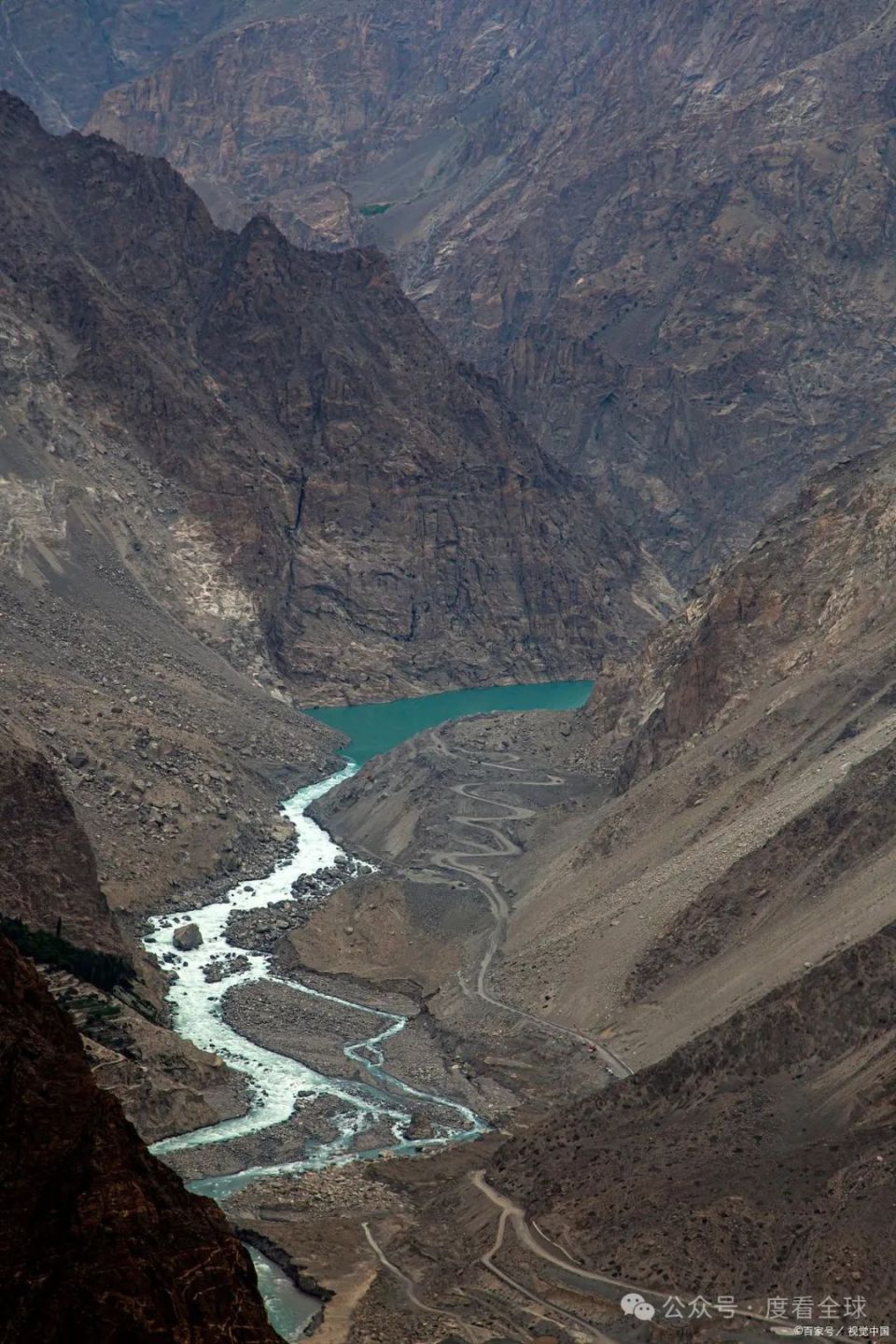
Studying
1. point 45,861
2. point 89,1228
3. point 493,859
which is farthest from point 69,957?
point 89,1228

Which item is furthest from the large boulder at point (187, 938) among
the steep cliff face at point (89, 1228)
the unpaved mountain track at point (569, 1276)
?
the steep cliff face at point (89, 1228)

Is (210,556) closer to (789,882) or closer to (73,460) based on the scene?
(73,460)

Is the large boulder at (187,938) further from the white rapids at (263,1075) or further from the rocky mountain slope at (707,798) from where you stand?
the rocky mountain slope at (707,798)

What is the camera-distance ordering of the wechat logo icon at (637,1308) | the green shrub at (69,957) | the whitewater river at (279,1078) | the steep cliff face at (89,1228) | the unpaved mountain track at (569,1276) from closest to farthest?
the steep cliff face at (89,1228)
the unpaved mountain track at (569,1276)
the wechat logo icon at (637,1308)
the whitewater river at (279,1078)
the green shrub at (69,957)

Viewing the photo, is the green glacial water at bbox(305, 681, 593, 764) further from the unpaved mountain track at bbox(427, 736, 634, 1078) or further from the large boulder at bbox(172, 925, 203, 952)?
the large boulder at bbox(172, 925, 203, 952)

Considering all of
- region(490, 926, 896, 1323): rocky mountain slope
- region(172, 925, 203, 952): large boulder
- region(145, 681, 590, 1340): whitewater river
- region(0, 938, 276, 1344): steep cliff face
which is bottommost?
region(0, 938, 276, 1344): steep cliff face

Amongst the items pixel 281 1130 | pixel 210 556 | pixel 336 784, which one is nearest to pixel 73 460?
pixel 210 556

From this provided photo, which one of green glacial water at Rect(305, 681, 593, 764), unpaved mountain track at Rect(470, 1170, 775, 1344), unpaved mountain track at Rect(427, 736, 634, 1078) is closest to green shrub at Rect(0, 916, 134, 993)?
unpaved mountain track at Rect(427, 736, 634, 1078)
